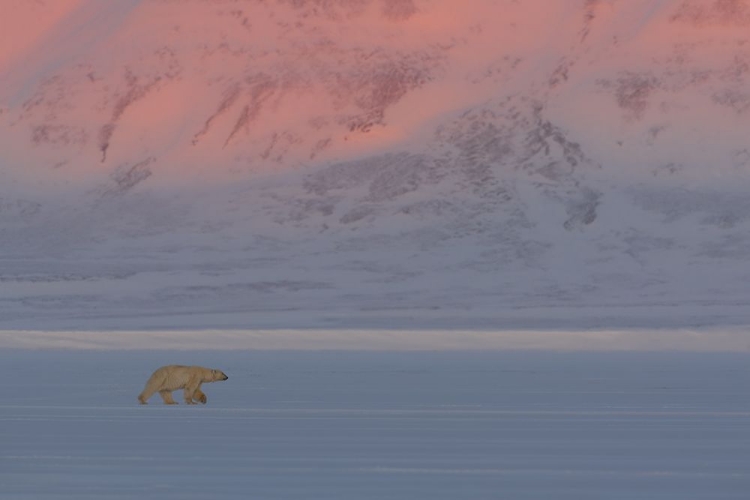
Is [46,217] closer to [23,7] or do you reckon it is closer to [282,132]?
[282,132]

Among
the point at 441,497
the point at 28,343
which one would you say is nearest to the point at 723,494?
the point at 441,497

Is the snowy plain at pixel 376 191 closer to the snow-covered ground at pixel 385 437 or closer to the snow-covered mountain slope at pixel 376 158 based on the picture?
the snow-covered mountain slope at pixel 376 158

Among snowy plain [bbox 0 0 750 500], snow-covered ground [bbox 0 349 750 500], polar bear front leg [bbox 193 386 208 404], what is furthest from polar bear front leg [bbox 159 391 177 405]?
snowy plain [bbox 0 0 750 500]

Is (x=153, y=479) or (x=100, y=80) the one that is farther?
(x=100, y=80)

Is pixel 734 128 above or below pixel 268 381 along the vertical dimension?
above

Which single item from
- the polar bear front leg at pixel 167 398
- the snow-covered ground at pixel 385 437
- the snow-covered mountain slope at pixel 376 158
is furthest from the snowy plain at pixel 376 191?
the polar bear front leg at pixel 167 398

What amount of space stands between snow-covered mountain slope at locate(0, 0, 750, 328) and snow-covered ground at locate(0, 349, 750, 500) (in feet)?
121

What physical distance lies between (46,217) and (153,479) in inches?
2640

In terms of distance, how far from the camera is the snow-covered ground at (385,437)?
462 inches

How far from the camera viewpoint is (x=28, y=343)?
41.5m

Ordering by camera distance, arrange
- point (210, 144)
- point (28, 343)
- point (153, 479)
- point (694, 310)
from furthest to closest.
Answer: point (210, 144) → point (694, 310) → point (28, 343) → point (153, 479)

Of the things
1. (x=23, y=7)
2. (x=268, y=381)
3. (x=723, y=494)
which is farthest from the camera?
(x=23, y=7)

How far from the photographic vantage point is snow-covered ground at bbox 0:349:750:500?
462 inches

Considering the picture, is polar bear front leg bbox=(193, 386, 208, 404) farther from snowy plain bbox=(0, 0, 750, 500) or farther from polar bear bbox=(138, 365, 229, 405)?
snowy plain bbox=(0, 0, 750, 500)
